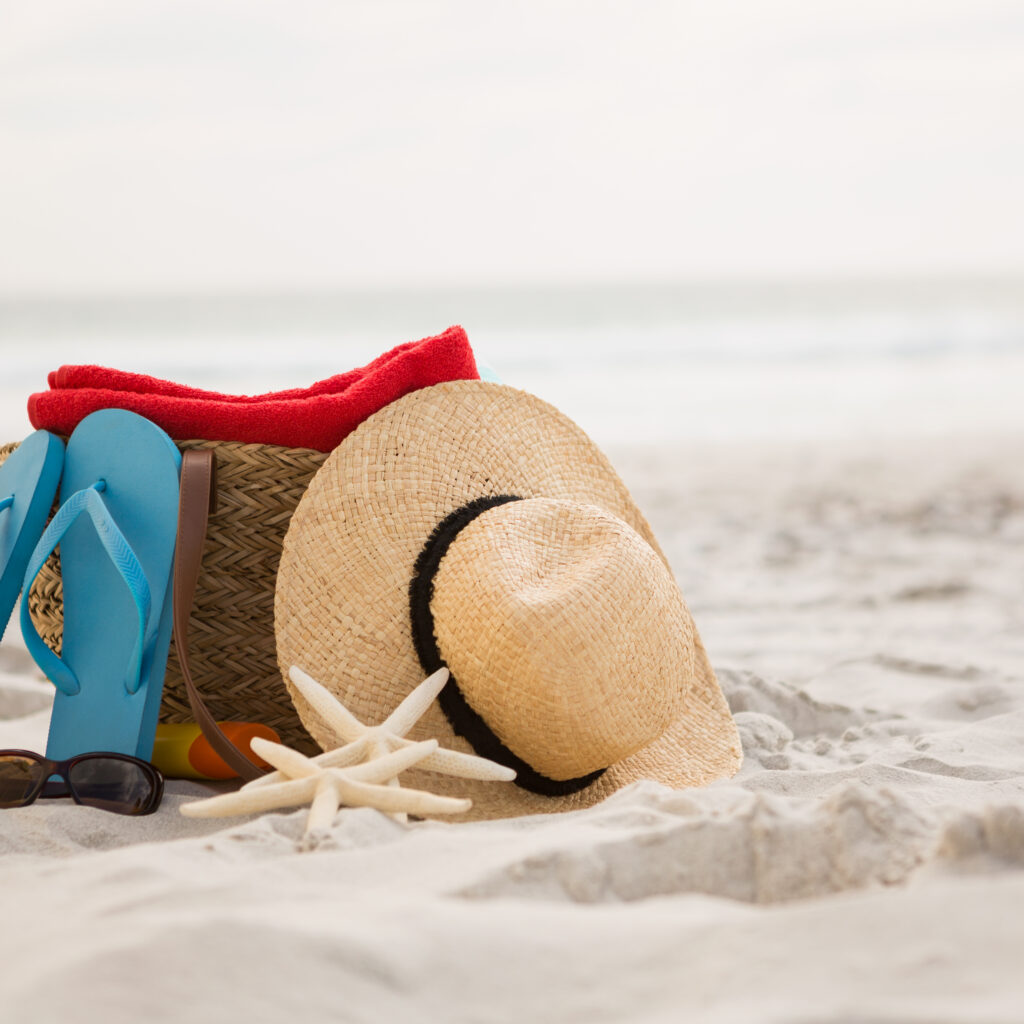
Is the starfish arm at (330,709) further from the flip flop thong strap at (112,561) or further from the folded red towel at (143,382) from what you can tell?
the folded red towel at (143,382)

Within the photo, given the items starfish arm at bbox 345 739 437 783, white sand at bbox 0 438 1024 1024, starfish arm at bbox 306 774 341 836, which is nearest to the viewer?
white sand at bbox 0 438 1024 1024

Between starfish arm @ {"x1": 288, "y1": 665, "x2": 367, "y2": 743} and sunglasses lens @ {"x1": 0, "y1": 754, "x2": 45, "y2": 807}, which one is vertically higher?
starfish arm @ {"x1": 288, "y1": 665, "x2": 367, "y2": 743}

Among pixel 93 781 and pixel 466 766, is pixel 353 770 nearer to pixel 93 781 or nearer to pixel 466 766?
pixel 466 766

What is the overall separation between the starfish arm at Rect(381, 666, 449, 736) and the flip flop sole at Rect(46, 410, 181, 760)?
1.87 feet

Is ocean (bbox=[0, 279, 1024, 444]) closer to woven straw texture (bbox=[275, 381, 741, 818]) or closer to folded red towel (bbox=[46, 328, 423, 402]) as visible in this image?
folded red towel (bbox=[46, 328, 423, 402])

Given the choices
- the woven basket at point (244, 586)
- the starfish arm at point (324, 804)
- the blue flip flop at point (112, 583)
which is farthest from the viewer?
the woven basket at point (244, 586)

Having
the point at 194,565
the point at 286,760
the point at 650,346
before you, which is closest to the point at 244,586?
the point at 194,565

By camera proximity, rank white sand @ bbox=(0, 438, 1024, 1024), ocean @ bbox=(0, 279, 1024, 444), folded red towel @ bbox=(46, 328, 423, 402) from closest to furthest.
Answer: white sand @ bbox=(0, 438, 1024, 1024), folded red towel @ bbox=(46, 328, 423, 402), ocean @ bbox=(0, 279, 1024, 444)

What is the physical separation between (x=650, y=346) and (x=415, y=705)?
16145 millimetres

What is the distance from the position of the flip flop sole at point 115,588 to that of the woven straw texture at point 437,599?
30 centimetres

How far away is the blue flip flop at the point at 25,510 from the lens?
2.29 m

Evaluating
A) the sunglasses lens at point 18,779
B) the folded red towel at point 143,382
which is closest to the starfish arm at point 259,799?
the sunglasses lens at point 18,779

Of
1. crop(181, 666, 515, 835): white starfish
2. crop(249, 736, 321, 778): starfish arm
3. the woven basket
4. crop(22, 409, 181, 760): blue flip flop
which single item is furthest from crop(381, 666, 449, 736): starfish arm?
crop(22, 409, 181, 760): blue flip flop

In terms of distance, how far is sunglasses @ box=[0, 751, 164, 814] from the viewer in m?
2.01
